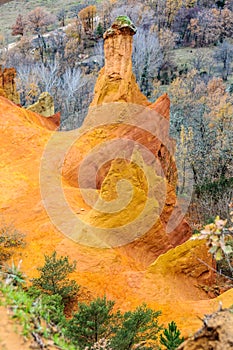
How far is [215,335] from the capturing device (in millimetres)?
3250

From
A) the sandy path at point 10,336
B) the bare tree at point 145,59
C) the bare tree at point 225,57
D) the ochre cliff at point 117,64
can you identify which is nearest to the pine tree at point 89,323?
the sandy path at point 10,336

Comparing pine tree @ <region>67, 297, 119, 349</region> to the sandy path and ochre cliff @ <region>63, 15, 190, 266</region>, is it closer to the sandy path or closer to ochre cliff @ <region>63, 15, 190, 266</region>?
the sandy path

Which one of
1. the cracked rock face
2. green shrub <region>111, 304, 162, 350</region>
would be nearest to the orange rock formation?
green shrub <region>111, 304, 162, 350</region>

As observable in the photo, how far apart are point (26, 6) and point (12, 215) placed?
93122mm

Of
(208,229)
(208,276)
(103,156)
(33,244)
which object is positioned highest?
(208,229)

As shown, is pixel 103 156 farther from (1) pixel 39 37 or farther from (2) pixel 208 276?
(1) pixel 39 37

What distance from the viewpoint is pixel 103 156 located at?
53.5ft

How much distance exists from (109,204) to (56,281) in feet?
10.1

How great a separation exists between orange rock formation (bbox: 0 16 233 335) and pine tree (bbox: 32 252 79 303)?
2.21 feet

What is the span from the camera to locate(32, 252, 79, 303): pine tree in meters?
8.61

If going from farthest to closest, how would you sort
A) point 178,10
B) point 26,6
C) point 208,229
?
point 26,6, point 178,10, point 208,229

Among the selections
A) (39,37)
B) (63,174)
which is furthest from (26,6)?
(63,174)

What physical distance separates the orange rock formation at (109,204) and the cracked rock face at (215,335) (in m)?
2.69

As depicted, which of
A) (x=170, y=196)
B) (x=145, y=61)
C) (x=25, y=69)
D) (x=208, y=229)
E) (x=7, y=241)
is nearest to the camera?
(x=208, y=229)
